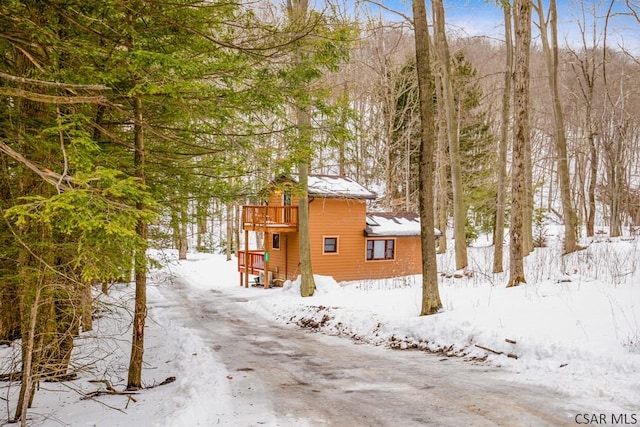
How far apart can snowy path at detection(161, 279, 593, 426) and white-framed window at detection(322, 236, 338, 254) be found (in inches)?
469

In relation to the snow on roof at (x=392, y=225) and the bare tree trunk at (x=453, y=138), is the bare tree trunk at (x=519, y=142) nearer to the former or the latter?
the bare tree trunk at (x=453, y=138)

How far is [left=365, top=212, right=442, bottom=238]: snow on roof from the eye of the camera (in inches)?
901

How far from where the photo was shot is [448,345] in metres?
7.90

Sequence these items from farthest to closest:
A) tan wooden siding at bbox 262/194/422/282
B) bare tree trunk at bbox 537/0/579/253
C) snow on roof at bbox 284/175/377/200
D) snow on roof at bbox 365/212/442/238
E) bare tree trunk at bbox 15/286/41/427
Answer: snow on roof at bbox 365/212/442/238, tan wooden siding at bbox 262/194/422/282, snow on roof at bbox 284/175/377/200, bare tree trunk at bbox 537/0/579/253, bare tree trunk at bbox 15/286/41/427

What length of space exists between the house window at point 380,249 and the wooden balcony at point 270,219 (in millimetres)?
4664

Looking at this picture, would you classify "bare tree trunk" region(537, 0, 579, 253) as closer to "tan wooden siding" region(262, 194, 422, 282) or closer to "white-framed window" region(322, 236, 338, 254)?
"tan wooden siding" region(262, 194, 422, 282)

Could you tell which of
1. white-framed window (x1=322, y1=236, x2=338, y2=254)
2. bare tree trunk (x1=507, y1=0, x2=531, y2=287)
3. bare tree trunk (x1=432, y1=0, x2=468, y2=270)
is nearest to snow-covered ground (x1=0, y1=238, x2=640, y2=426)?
bare tree trunk (x1=507, y1=0, x2=531, y2=287)

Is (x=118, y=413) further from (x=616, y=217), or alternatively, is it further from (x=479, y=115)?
(x=479, y=115)

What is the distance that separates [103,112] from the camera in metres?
7.21

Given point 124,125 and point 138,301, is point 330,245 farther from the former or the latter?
point 138,301

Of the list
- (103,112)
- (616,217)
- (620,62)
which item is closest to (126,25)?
(103,112)

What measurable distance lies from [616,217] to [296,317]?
20.0 m

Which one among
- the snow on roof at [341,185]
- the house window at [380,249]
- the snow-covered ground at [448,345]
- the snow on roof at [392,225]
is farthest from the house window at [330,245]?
the snow-covered ground at [448,345]

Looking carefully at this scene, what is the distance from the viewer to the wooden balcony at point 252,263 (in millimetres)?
22156
